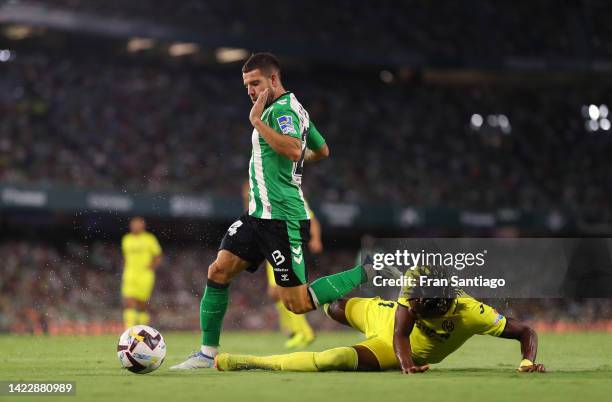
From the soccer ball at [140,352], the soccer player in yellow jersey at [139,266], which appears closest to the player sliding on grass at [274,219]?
the soccer ball at [140,352]

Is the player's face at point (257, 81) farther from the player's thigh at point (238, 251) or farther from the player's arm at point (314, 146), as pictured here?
the player's thigh at point (238, 251)

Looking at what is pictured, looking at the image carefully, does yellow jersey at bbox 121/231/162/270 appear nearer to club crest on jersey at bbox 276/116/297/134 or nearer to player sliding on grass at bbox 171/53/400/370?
player sliding on grass at bbox 171/53/400/370

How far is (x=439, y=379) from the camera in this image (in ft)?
24.1

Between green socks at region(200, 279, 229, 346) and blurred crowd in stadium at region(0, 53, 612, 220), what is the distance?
1753 centimetres

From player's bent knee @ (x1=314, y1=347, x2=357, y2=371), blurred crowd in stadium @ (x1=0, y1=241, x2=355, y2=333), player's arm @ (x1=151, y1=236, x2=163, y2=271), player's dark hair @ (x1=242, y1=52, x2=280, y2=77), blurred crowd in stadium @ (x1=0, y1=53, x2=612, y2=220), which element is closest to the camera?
player's bent knee @ (x1=314, y1=347, x2=357, y2=371)

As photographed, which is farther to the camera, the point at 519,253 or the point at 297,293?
the point at 519,253

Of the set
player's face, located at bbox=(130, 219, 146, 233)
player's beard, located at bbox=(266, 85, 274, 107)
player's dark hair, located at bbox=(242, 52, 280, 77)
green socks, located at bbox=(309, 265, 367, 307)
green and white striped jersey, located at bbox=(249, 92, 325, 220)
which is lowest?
green socks, located at bbox=(309, 265, 367, 307)

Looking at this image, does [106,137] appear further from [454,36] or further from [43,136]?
[454,36]

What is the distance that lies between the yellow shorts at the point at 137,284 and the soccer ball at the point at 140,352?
Result: 31.5ft

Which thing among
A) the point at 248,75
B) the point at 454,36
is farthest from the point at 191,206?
the point at 248,75

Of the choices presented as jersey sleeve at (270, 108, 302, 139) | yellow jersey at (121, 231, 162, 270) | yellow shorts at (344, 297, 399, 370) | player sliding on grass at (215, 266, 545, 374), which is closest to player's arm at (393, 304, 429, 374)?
player sliding on grass at (215, 266, 545, 374)

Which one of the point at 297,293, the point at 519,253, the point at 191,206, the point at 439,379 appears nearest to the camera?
the point at 439,379

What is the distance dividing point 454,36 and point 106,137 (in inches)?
548

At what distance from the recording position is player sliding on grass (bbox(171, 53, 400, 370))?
26.5 ft
